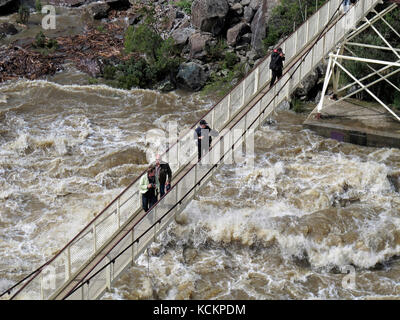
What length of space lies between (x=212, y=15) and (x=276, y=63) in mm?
14448

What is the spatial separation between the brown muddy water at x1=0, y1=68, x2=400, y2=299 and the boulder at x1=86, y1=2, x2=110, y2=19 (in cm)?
1320

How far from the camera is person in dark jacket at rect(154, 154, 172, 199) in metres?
17.2

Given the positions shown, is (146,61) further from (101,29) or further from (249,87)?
(249,87)

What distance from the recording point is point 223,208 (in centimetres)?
2197

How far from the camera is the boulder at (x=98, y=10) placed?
4166cm

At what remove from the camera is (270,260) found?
1966cm

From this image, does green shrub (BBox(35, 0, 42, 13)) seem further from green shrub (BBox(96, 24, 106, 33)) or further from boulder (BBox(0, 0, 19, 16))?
green shrub (BBox(96, 24, 106, 33))

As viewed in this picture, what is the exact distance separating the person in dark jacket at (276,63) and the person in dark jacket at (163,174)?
5.85 metres

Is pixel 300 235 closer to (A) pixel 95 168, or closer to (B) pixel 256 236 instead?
(B) pixel 256 236

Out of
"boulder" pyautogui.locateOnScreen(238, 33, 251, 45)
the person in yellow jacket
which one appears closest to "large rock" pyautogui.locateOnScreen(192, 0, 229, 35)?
"boulder" pyautogui.locateOnScreen(238, 33, 251, 45)

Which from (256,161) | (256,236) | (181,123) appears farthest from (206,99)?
(256,236)

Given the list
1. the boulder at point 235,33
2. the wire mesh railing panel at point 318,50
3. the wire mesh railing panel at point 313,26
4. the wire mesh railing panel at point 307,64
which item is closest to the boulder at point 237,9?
the boulder at point 235,33

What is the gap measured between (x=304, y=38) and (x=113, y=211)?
34.2ft

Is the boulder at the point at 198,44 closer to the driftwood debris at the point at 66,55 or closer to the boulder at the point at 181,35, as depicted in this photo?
the boulder at the point at 181,35
